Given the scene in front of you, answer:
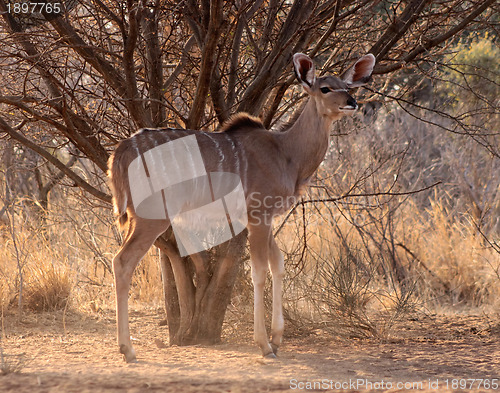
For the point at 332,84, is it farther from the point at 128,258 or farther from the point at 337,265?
the point at 128,258

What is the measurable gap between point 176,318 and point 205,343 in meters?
0.38

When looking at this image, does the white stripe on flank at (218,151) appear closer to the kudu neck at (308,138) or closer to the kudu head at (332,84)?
the kudu neck at (308,138)

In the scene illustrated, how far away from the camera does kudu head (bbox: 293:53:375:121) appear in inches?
172

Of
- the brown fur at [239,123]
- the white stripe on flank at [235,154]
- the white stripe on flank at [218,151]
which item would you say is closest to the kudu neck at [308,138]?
the brown fur at [239,123]

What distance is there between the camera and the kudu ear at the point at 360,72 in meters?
4.53

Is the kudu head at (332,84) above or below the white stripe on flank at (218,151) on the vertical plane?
above

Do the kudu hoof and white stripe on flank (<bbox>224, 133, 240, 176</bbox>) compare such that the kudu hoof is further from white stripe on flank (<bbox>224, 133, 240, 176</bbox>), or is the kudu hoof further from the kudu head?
the kudu head

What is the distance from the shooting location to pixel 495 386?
3504 millimetres

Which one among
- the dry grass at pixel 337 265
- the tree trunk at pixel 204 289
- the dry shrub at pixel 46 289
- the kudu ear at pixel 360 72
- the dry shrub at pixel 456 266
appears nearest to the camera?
the kudu ear at pixel 360 72

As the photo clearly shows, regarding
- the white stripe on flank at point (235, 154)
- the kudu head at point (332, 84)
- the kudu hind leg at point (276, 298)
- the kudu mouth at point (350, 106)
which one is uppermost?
the kudu head at point (332, 84)

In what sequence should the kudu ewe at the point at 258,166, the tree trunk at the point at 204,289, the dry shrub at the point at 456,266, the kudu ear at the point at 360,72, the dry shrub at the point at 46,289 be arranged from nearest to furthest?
1. the kudu ewe at the point at 258,166
2. the kudu ear at the point at 360,72
3. the tree trunk at the point at 204,289
4. the dry shrub at the point at 46,289
5. the dry shrub at the point at 456,266

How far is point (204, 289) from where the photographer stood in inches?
194

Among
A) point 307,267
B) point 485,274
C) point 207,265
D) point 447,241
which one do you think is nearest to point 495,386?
point 207,265

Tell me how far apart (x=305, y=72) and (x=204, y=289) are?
177 cm
